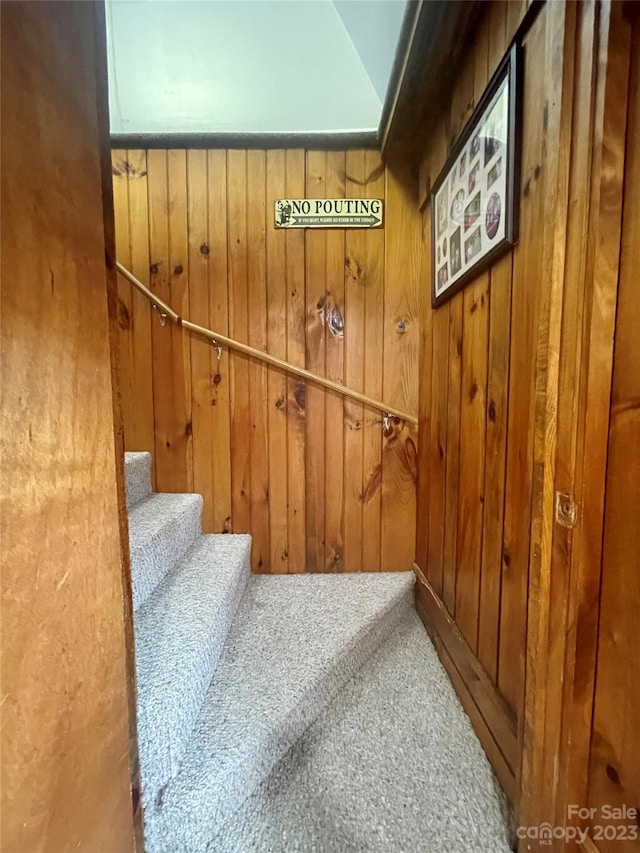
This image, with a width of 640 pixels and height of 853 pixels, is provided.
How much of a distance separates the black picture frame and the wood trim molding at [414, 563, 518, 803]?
1106mm

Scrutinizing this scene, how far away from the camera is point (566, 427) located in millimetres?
636

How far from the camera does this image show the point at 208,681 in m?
1.02

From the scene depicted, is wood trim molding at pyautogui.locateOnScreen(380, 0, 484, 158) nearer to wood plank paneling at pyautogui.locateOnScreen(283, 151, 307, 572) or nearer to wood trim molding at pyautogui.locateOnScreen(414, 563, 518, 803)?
wood plank paneling at pyautogui.locateOnScreen(283, 151, 307, 572)

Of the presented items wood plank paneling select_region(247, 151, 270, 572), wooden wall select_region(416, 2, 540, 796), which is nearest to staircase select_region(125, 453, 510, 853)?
wooden wall select_region(416, 2, 540, 796)

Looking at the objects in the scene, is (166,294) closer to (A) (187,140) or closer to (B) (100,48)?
(A) (187,140)

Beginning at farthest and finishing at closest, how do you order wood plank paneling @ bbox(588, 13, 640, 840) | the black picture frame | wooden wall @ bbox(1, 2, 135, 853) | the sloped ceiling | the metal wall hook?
1. the metal wall hook
2. the sloped ceiling
3. the black picture frame
4. wood plank paneling @ bbox(588, 13, 640, 840)
5. wooden wall @ bbox(1, 2, 135, 853)

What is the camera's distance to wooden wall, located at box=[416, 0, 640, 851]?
57 centimetres

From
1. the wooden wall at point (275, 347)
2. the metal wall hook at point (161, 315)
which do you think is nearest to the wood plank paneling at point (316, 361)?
the wooden wall at point (275, 347)

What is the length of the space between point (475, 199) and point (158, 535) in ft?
4.57

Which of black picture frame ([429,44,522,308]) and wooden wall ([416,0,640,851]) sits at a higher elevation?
black picture frame ([429,44,522,308])

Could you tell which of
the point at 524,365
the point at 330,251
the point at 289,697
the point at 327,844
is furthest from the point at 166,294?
the point at 327,844

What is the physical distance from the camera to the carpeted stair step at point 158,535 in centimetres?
109

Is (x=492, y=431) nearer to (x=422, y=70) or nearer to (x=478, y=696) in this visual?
(x=478, y=696)

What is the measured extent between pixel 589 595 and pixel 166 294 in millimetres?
1816
